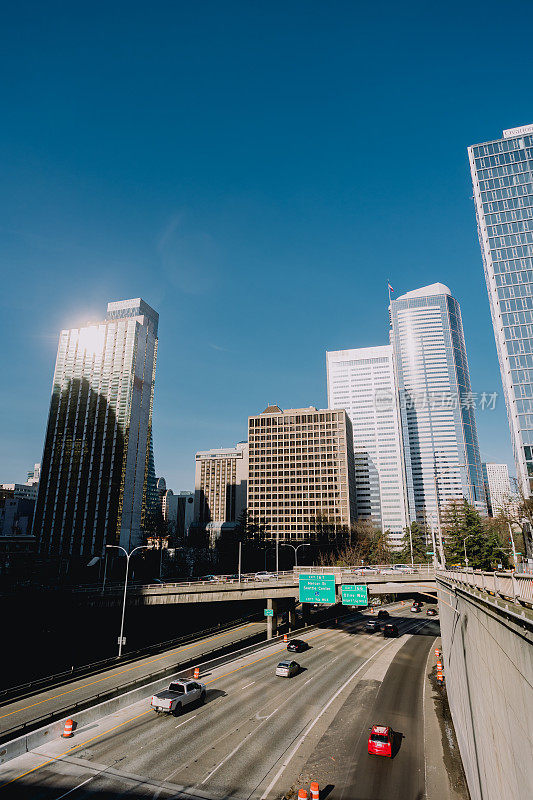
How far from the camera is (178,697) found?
3022 centimetres

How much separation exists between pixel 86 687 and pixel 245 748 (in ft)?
52.2

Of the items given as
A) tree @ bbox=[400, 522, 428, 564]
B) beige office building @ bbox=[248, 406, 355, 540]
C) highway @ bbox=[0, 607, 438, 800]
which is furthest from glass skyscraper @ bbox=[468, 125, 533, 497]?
highway @ bbox=[0, 607, 438, 800]

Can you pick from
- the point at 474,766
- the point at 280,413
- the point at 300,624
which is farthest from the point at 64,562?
the point at 474,766

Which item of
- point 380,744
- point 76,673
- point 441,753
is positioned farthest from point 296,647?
point 380,744

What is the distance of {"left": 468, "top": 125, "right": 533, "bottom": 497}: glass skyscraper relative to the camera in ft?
334

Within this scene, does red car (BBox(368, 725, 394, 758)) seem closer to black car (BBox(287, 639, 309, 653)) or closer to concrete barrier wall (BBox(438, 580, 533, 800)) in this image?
concrete barrier wall (BBox(438, 580, 533, 800))

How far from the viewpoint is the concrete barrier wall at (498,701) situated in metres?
9.27

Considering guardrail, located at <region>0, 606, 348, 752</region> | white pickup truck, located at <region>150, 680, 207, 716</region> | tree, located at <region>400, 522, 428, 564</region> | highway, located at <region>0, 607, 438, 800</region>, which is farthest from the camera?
tree, located at <region>400, 522, 428, 564</region>

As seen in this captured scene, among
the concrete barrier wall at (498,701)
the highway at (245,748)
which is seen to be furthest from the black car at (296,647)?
the concrete barrier wall at (498,701)

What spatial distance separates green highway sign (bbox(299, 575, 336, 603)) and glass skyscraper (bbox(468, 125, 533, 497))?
214 feet

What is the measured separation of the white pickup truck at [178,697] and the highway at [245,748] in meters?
0.66

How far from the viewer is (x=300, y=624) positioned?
218 ft

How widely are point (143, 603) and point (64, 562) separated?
6000 cm

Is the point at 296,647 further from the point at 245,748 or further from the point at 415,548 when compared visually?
the point at 415,548
